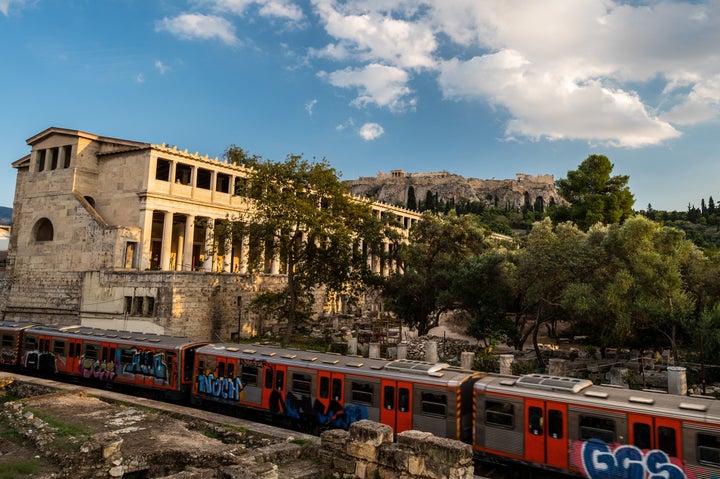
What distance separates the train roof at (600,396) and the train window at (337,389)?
486cm

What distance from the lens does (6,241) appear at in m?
64.5

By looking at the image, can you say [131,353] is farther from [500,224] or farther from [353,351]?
[500,224]

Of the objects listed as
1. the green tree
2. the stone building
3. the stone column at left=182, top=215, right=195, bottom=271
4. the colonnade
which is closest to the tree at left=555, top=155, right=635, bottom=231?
the green tree

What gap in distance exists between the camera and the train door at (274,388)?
1884cm

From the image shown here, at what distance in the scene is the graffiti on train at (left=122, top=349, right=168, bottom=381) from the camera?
22.6m

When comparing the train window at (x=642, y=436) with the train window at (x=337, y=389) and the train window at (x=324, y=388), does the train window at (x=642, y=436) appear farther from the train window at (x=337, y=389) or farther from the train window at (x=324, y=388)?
the train window at (x=324, y=388)

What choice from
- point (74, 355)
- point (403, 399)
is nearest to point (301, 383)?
point (403, 399)

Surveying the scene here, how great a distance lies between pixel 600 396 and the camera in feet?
43.8

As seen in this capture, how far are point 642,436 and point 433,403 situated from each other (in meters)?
5.64

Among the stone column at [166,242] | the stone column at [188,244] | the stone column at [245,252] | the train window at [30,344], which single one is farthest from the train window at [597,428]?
the stone column at [166,242]

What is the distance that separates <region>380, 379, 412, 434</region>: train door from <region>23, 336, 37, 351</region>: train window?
2139 centimetres

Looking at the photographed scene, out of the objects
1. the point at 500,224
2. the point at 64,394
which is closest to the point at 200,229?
the point at 64,394

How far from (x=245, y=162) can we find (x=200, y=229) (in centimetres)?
1713

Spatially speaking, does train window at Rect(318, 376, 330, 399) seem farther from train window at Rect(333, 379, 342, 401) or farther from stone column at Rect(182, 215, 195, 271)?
stone column at Rect(182, 215, 195, 271)
